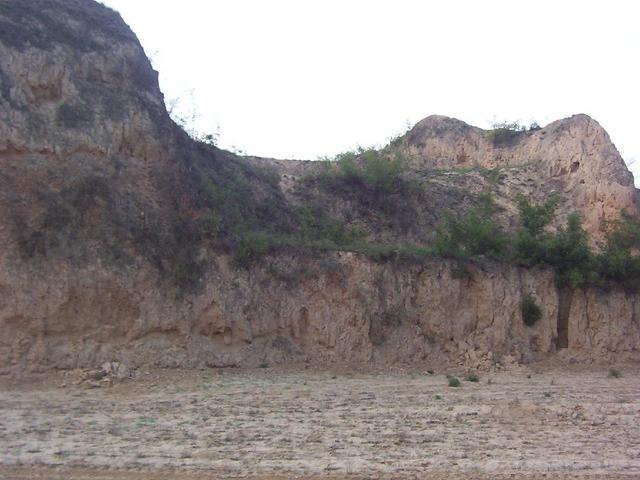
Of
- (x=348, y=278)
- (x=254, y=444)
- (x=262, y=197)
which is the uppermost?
(x=262, y=197)

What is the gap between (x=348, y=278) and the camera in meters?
21.6

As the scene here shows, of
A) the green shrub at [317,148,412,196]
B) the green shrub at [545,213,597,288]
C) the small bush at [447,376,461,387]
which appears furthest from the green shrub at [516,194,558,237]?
the small bush at [447,376,461,387]

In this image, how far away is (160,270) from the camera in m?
18.9

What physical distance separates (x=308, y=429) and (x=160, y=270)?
7.62 meters

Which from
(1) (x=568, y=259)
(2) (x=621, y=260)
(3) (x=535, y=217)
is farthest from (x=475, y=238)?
(2) (x=621, y=260)

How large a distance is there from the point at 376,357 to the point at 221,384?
542 cm

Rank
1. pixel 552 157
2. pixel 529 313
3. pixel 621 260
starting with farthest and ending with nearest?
pixel 552 157, pixel 621 260, pixel 529 313

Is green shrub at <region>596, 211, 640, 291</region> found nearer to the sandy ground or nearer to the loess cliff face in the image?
the loess cliff face

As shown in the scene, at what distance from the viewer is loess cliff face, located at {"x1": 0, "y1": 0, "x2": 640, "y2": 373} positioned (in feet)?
57.2

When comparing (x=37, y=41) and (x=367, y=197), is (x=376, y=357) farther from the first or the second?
(x=37, y=41)

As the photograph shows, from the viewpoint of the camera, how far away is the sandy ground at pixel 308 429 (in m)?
10.3

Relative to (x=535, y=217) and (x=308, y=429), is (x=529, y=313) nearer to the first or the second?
(x=535, y=217)

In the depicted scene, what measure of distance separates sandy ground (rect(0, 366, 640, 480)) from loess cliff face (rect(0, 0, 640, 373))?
1.46 metres

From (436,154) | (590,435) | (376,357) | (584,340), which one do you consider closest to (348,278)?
(376,357)
